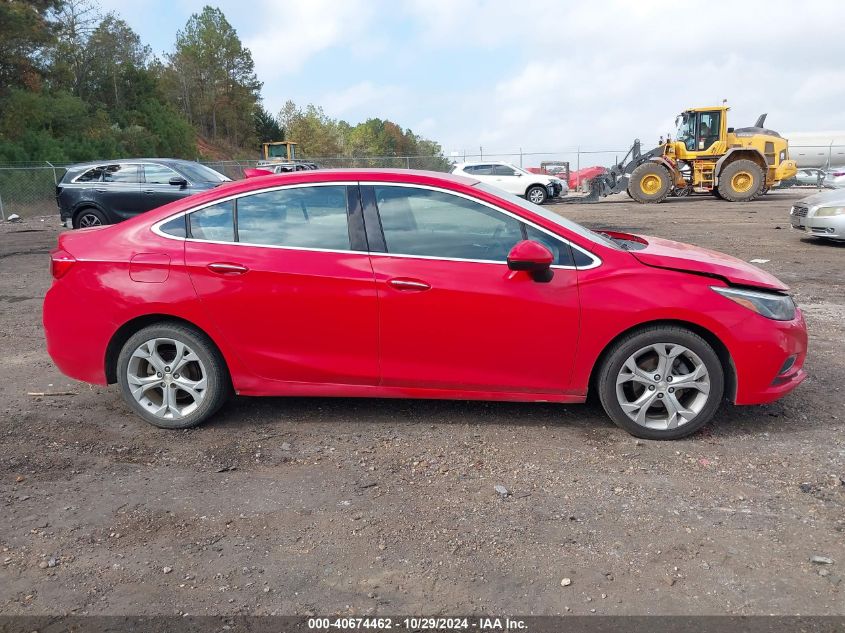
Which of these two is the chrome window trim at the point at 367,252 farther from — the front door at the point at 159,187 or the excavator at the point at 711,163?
the excavator at the point at 711,163

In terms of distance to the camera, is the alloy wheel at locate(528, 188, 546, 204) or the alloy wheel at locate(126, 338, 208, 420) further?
the alloy wheel at locate(528, 188, 546, 204)

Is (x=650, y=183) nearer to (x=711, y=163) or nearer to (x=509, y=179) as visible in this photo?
(x=711, y=163)

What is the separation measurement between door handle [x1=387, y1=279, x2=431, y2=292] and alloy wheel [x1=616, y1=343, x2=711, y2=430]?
127 cm

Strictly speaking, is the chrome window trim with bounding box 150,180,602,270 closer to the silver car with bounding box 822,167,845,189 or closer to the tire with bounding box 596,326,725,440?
the tire with bounding box 596,326,725,440

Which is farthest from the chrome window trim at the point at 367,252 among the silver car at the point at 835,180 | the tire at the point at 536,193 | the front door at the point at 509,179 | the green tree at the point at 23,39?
the green tree at the point at 23,39

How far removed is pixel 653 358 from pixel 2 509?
11.8 ft

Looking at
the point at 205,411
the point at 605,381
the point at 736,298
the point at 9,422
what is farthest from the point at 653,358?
the point at 9,422

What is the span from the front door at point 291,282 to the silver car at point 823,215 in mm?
10798

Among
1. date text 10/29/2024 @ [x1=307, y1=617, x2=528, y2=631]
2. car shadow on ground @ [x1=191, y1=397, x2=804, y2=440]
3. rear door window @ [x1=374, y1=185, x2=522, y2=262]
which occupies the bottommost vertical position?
date text 10/29/2024 @ [x1=307, y1=617, x2=528, y2=631]

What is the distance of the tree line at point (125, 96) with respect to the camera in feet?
110

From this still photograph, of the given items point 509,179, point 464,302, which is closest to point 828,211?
point 464,302

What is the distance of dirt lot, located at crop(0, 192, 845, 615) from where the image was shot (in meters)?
2.62

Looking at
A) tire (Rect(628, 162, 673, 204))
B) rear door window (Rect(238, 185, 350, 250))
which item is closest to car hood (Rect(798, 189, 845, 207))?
rear door window (Rect(238, 185, 350, 250))

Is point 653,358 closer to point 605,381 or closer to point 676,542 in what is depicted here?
point 605,381
